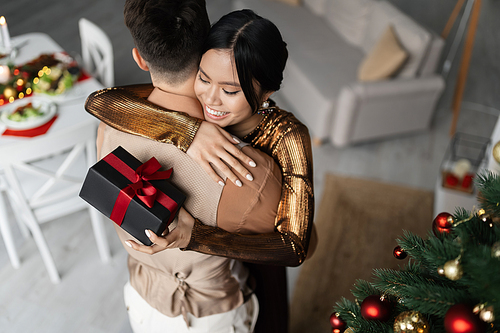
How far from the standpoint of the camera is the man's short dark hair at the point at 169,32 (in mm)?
804

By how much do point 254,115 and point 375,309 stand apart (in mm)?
550

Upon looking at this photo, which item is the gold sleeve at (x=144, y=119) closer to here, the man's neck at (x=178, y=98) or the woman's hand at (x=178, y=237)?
the man's neck at (x=178, y=98)

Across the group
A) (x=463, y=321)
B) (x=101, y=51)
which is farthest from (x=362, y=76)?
(x=463, y=321)

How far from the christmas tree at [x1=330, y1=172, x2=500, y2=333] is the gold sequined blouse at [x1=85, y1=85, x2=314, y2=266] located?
0.19 m

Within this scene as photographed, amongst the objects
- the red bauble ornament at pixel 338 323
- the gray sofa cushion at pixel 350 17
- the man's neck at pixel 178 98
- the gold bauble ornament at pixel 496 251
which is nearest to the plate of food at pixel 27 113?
the man's neck at pixel 178 98

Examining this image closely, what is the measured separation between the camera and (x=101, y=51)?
8.55 ft

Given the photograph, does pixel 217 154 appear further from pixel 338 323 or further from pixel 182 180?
pixel 338 323

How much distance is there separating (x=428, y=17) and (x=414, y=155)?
96.1 inches

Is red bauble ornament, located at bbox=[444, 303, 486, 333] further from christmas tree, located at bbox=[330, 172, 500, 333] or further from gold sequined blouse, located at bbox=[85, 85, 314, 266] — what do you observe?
gold sequined blouse, located at bbox=[85, 85, 314, 266]

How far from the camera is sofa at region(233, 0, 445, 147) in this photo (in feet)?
9.45

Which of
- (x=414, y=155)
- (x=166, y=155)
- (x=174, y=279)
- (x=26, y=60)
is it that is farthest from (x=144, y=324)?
(x=414, y=155)

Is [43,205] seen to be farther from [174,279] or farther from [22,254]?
[174,279]

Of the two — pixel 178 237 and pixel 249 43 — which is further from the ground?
pixel 249 43

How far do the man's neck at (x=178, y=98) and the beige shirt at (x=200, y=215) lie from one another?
1 cm
